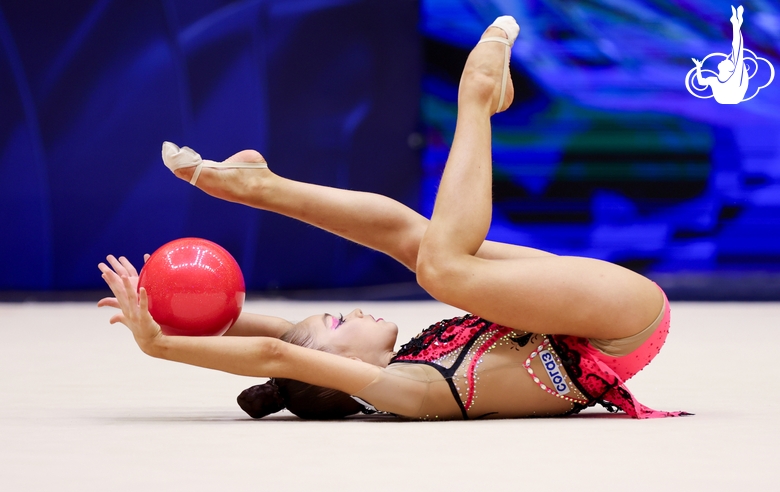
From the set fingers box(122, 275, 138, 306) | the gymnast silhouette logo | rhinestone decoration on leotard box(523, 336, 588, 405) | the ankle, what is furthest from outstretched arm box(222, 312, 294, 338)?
the gymnast silhouette logo

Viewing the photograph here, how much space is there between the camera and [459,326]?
2.67 metres

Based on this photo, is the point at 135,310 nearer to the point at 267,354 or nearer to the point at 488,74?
the point at 267,354

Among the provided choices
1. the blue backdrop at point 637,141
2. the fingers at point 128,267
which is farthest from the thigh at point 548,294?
the blue backdrop at point 637,141

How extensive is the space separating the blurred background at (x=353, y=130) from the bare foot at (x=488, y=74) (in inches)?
191

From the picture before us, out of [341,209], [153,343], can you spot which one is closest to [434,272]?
[341,209]

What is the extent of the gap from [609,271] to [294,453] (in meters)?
0.92

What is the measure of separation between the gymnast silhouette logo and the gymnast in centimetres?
515

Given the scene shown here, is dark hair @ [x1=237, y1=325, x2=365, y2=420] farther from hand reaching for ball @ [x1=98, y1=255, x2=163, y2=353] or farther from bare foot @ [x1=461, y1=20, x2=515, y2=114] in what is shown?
bare foot @ [x1=461, y1=20, x2=515, y2=114]

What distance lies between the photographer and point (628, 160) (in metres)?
7.59

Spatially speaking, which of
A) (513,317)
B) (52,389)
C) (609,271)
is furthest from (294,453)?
(52,389)

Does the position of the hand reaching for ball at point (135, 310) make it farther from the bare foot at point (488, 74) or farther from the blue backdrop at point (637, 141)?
the blue backdrop at point (637, 141)

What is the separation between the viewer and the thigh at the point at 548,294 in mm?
2410

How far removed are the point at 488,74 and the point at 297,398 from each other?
39.0 inches

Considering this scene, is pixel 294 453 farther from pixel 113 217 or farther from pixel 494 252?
pixel 113 217
